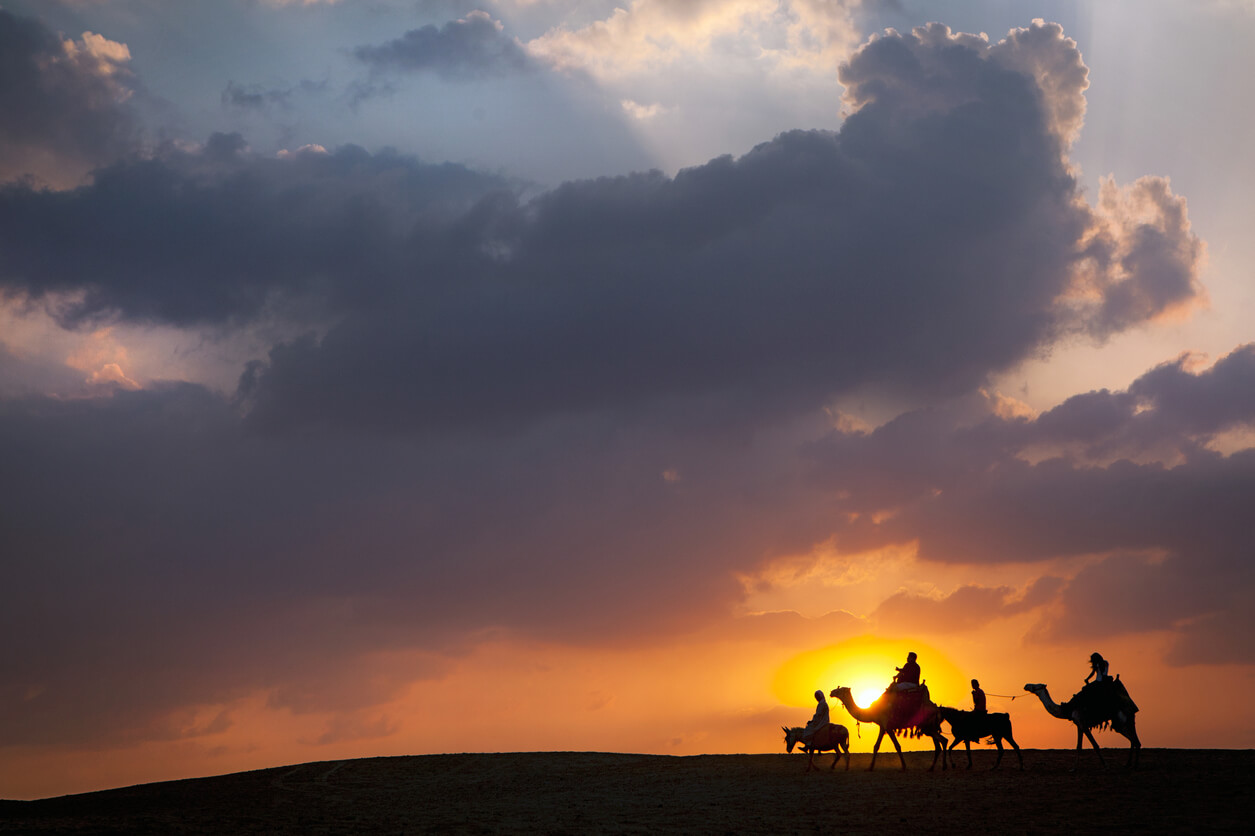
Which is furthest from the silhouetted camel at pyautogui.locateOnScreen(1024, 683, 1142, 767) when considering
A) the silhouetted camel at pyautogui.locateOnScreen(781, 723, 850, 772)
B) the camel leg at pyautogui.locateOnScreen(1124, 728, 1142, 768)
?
the silhouetted camel at pyautogui.locateOnScreen(781, 723, 850, 772)

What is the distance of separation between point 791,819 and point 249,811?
19.9 m

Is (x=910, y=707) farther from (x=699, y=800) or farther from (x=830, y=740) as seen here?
(x=699, y=800)

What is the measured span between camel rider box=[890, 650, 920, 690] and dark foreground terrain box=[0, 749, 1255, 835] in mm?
3193

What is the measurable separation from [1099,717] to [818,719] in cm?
1025

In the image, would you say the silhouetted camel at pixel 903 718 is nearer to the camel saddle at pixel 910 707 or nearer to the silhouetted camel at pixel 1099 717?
the camel saddle at pixel 910 707

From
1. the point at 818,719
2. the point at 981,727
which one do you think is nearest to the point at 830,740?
the point at 818,719

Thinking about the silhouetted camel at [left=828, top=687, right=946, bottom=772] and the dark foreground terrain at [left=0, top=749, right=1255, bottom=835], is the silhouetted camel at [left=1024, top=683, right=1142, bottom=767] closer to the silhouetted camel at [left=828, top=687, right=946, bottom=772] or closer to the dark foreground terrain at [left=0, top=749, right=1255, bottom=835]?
the dark foreground terrain at [left=0, top=749, right=1255, bottom=835]

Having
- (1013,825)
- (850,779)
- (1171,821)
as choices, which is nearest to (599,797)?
(850,779)

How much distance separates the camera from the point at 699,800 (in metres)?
36.0

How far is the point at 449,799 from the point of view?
39.6 meters

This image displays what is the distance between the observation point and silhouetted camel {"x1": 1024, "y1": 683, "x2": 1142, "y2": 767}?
34.1 metres

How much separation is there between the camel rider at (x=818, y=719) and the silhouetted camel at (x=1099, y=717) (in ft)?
28.1

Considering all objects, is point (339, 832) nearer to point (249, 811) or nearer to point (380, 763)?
point (249, 811)

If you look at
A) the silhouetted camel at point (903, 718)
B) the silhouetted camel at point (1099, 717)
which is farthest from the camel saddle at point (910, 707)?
the silhouetted camel at point (1099, 717)
